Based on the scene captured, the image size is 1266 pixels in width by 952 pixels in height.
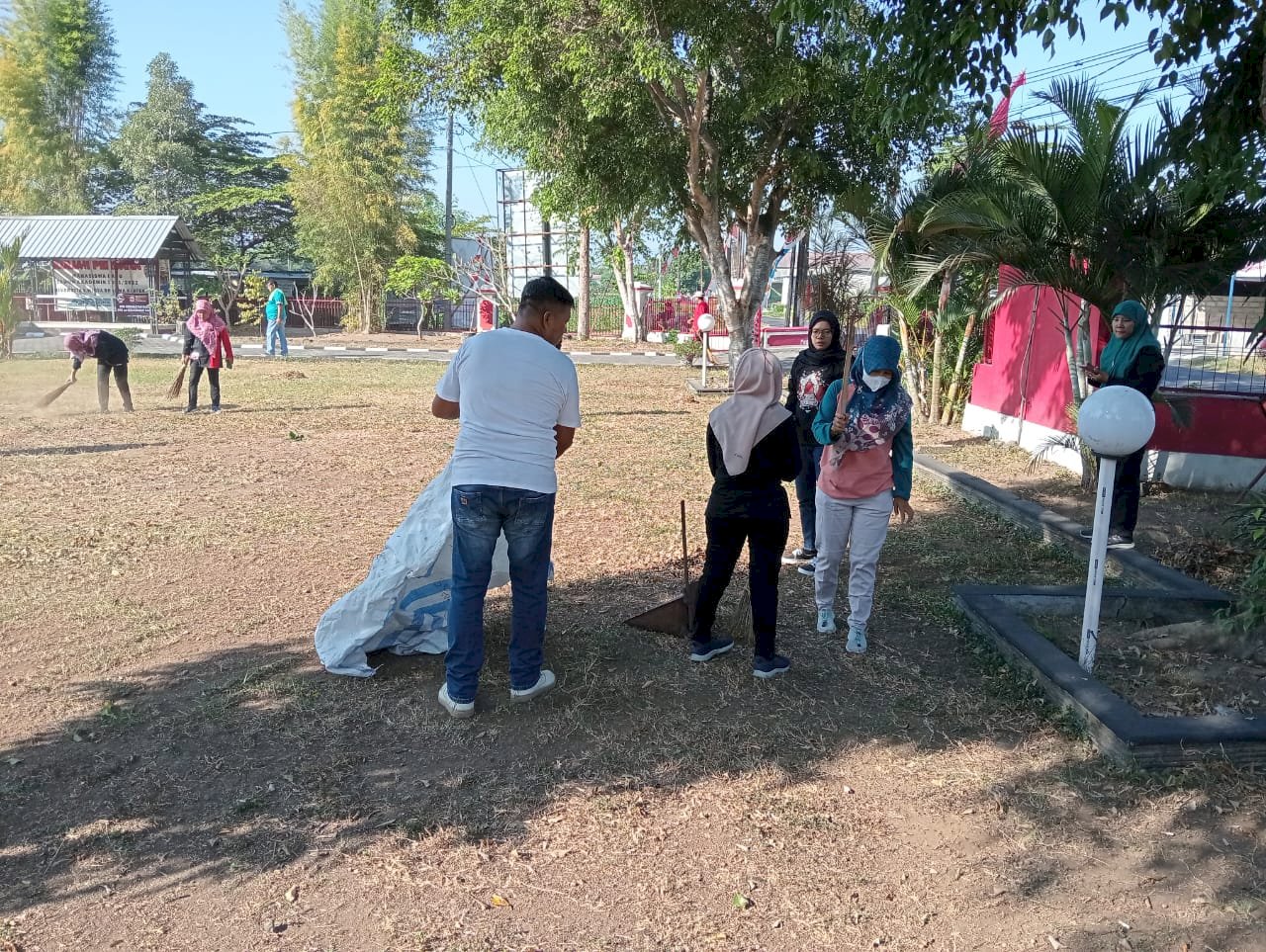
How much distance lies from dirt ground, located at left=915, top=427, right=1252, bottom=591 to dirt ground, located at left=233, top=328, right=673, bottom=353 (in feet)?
64.9

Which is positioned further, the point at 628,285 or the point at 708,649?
the point at 628,285

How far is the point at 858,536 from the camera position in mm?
4812

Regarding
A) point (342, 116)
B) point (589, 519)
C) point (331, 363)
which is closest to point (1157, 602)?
point (589, 519)

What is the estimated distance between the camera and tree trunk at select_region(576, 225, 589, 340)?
32875mm

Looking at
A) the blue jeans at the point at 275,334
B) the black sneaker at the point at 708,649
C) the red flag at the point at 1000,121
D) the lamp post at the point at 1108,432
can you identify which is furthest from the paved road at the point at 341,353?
the lamp post at the point at 1108,432

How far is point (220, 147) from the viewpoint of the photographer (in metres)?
47.2

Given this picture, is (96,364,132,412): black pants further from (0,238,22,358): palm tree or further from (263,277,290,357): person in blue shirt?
(263,277,290,357): person in blue shirt

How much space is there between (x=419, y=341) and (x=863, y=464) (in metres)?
30.8

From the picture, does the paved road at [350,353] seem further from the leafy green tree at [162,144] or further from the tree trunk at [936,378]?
the leafy green tree at [162,144]

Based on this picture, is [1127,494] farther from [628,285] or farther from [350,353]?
[628,285]

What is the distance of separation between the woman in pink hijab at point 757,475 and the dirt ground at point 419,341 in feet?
84.2

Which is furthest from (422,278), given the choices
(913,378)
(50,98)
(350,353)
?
(913,378)

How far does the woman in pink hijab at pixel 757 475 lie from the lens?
4.21m

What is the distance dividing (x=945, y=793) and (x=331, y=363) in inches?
832
